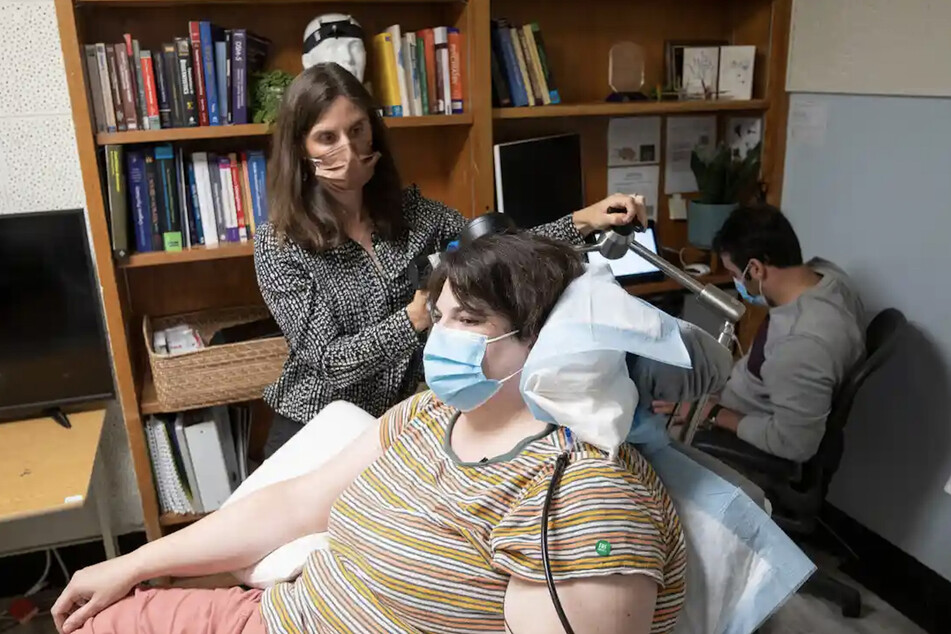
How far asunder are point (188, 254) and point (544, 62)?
3.82 feet

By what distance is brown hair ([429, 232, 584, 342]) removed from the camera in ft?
3.58

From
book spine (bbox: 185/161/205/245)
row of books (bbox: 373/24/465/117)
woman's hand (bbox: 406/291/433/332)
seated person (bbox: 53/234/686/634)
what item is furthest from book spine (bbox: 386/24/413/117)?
seated person (bbox: 53/234/686/634)

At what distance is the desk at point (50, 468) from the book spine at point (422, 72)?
1238 millimetres

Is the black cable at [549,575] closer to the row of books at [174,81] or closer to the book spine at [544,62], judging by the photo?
the row of books at [174,81]

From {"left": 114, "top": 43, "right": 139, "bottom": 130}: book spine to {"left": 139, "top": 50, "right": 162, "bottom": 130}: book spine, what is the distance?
0.03 m

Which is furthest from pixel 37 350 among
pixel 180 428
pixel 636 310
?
pixel 636 310

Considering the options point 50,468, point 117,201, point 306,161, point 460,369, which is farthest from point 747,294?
point 50,468

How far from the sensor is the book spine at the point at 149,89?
197 cm

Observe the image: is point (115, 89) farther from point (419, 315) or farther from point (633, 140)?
point (633, 140)

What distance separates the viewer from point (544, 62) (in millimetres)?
2350

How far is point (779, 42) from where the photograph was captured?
2527 millimetres

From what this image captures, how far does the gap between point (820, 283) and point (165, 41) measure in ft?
6.19

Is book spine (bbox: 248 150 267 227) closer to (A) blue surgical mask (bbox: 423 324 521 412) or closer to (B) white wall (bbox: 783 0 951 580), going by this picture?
(A) blue surgical mask (bbox: 423 324 521 412)

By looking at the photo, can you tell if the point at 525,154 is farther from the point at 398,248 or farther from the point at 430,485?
the point at 430,485
